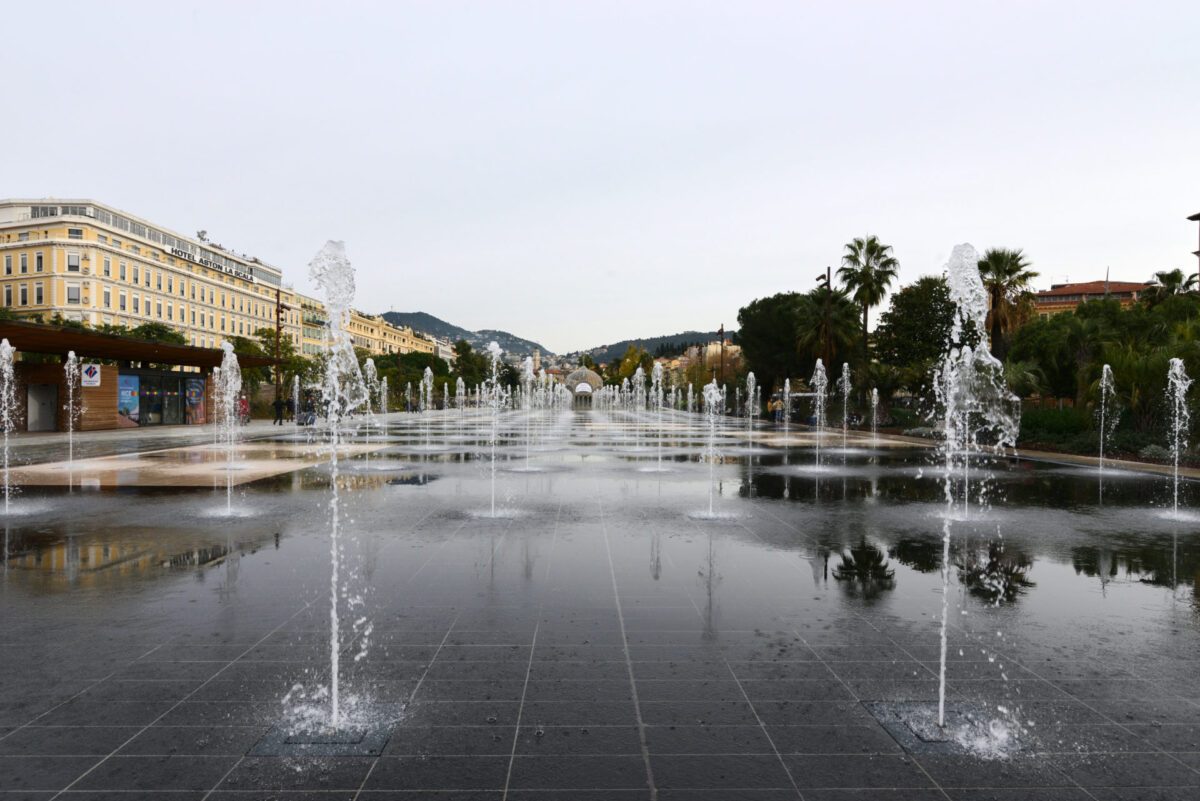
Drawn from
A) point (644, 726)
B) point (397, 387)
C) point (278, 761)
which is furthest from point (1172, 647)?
point (397, 387)

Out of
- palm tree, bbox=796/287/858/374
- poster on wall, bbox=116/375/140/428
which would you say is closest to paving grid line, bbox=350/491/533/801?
poster on wall, bbox=116/375/140/428

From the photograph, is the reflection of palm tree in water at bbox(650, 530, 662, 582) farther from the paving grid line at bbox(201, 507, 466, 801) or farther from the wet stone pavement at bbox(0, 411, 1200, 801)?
the paving grid line at bbox(201, 507, 466, 801)

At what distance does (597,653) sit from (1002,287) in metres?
38.9

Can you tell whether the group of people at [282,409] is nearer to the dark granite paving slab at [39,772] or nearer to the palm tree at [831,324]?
the palm tree at [831,324]

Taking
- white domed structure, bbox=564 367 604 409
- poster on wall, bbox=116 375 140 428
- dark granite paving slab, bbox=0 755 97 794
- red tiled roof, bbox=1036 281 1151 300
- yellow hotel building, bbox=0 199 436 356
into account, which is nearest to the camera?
dark granite paving slab, bbox=0 755 97 794

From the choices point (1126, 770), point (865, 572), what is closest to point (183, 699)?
→ point (1126, 770)

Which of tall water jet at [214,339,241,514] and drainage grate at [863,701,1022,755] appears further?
tall water jet at [214,339,241,514]

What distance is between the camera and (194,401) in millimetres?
37188

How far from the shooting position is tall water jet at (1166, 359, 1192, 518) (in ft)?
62.1

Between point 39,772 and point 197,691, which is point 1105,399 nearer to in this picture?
point 197,691

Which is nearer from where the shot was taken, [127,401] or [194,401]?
[127,401]

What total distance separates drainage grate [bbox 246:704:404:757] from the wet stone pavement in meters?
0.07

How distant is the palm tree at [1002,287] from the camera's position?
36.1 metres

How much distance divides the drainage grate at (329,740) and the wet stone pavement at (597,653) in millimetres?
65
